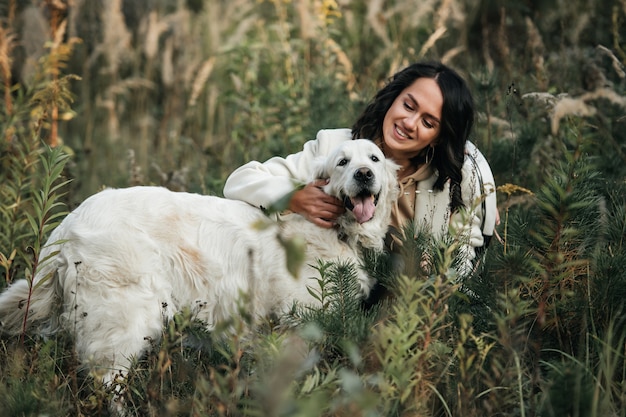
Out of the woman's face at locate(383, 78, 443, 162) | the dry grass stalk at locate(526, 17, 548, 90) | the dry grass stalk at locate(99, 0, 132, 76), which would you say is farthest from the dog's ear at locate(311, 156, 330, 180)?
the dry grass stalk at locate(99, 0, 132, 76)

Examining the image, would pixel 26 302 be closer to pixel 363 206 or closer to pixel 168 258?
pixel 168 258

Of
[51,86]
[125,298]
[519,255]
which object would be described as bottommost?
[125,298]

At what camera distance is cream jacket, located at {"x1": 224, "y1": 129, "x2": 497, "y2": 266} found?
11.4ft

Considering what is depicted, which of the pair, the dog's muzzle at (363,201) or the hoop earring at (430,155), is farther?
the hoop earring at (430,155)

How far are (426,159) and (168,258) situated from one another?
5.24ft

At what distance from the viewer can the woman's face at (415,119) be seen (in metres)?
3.60

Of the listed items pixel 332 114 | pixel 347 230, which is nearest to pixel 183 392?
pixel 347 230

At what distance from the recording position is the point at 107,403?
2557mm

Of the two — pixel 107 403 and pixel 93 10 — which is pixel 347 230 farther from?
pixel 93 10

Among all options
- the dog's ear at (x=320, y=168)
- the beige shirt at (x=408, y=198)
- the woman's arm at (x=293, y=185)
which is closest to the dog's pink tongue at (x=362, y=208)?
the woman's arm at (x=293, y=185)

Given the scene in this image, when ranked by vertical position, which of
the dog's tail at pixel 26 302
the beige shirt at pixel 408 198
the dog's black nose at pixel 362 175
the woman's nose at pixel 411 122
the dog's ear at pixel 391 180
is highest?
the woman's nose at pixel 411 122

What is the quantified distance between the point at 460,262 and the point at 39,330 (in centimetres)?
201

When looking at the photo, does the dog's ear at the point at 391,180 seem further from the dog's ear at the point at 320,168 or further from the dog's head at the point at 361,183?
the dog's ear at the point at 320,168

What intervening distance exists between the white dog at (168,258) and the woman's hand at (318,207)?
1.7 inches
